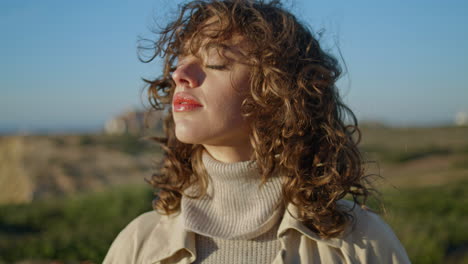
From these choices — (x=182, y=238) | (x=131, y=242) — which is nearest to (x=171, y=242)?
(x=182, y=238)

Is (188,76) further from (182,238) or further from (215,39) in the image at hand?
(182,238)

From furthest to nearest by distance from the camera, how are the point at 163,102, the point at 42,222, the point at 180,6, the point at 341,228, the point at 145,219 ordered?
the point at 42,222, the point at 163,102, the point at 180,6, the point at 145,219, the point at 341,228

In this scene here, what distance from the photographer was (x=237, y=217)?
6.23 feet

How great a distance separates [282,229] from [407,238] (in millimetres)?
3996

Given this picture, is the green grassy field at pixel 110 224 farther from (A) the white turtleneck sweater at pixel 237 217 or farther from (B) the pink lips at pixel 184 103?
(B) the pink lips at pixel 184 103

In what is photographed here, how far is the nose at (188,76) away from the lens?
1859mm

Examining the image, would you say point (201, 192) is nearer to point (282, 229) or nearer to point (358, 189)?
point (282, 229)

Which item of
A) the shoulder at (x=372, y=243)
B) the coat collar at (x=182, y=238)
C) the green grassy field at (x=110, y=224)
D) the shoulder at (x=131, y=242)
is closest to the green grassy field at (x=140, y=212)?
the green grassy field at (x=110, y=224)

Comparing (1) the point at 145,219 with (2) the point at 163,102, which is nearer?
(1) the point at 145,219

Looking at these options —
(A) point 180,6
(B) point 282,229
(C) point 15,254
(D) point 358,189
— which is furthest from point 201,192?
(C) point 15,254

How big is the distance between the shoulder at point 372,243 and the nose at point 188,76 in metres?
0.87

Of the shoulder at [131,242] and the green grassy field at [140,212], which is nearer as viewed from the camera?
the shoulder at [131,242]

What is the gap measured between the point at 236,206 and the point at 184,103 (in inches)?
19.9

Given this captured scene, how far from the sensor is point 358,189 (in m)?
2.11
